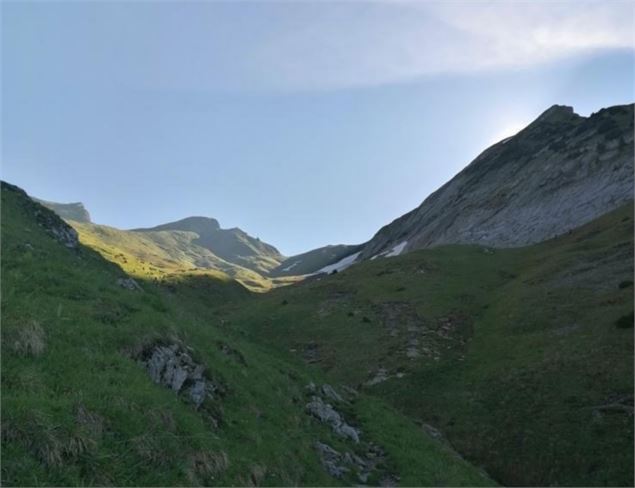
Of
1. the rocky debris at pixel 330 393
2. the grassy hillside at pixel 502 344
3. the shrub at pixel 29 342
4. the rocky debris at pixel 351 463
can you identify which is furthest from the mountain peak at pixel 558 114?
the shrub at pixel 29 342

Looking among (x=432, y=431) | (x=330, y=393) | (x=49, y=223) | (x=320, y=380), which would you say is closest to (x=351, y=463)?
(x=330, y=393)

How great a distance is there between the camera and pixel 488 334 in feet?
148

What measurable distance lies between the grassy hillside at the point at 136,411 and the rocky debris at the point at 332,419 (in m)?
0.44

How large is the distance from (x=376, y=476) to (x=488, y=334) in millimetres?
28959

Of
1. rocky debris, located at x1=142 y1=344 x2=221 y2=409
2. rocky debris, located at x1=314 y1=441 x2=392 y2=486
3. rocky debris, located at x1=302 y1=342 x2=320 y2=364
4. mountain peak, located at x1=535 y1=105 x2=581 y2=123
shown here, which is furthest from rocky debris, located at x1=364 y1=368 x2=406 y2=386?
mountain peak, located at x1=535 y1=105 x2=581 y2=123

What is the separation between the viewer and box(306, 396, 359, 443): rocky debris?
72.6 feet

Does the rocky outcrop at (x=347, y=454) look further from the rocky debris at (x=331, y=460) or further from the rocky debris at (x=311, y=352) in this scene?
the rocky debris at (x=311, y=352)

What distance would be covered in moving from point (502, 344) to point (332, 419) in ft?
77.0

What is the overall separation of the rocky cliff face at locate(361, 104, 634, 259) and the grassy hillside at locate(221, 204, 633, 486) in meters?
14.8

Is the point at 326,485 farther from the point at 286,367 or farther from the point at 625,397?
the point at 625,397

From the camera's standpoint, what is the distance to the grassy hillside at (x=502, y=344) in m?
27.2

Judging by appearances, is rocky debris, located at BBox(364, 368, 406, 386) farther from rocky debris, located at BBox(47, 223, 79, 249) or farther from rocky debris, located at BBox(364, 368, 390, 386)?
rocky debris, located at BBox(47, 223, 79, 249)

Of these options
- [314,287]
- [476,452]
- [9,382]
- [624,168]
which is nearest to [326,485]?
[9,382]

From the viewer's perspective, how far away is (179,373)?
14852 millimetres
